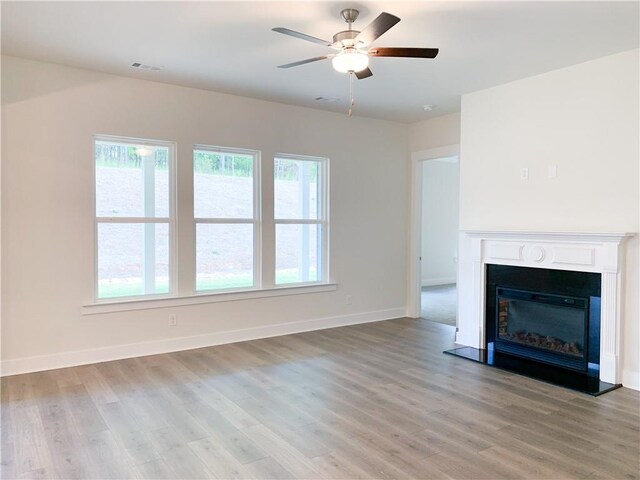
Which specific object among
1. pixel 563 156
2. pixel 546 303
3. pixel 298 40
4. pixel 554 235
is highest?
pixel 298 40

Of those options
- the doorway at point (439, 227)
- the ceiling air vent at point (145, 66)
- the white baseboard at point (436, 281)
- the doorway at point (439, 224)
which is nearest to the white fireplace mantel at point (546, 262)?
the ceiling air vent at point (145, 66)

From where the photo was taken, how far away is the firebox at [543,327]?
4.12 m

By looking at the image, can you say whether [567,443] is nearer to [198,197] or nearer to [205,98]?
[198,197]

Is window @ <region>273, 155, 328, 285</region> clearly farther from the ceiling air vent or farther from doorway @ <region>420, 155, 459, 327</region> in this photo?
doorway @ <region>420, 155, 459, 327</region>

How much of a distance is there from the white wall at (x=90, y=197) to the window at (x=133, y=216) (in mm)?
126

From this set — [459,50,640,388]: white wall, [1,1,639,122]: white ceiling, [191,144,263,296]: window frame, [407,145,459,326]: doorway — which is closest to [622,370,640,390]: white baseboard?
[459,50,640,388]: white wall

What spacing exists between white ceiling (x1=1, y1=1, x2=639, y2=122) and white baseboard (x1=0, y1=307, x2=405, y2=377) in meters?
2.70

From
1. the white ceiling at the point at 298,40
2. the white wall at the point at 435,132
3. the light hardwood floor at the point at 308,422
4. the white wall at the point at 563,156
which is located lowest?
the light hardwood floor at the point at 308,422

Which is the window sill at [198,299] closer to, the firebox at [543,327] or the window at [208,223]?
the window at [208,223]

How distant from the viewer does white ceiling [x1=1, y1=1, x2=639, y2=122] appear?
120 inches

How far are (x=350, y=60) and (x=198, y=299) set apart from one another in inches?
123

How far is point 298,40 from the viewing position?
11.8 ft

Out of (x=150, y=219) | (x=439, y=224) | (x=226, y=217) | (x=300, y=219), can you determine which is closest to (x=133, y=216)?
(x=150, y=219)

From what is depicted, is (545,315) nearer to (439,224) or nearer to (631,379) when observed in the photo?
(631,379)
